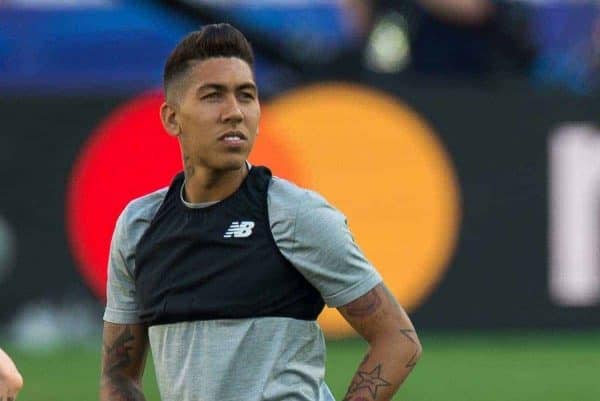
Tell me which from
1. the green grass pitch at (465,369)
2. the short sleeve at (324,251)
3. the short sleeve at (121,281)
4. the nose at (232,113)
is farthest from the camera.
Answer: the green grass pitch at (465,369)

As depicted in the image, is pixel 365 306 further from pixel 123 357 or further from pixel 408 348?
pixel 123 357

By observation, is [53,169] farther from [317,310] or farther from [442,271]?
[317,310]

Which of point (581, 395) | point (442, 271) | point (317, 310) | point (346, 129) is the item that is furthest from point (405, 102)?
point (317, 310)

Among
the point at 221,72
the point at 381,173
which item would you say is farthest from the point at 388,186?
the point at 221,72

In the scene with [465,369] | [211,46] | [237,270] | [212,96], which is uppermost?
[211,46]

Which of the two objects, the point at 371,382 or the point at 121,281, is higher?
the point at 121,281

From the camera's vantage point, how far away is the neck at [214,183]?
13.7 ft

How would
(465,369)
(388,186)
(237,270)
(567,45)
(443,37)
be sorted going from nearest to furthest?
(237,270) → (465,369) → (388,186) → (443,37) → (567,45)

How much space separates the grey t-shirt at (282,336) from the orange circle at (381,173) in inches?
289

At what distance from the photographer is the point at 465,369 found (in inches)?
406

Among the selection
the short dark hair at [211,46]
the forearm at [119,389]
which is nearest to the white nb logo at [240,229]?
A: the short dark hair at [211,46]

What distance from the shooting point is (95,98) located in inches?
458

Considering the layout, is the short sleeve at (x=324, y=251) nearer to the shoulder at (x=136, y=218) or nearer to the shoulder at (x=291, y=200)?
the shoulder at (x=291, y=200)

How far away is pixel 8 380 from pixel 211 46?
97 cm
